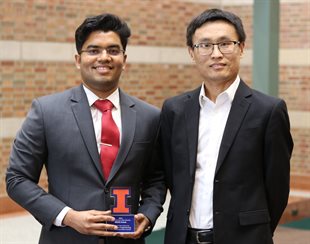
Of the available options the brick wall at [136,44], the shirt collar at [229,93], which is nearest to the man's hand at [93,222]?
the shirt collar at [229,93]

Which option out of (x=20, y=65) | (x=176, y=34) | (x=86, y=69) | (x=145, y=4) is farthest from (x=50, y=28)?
(x=86, y=69)

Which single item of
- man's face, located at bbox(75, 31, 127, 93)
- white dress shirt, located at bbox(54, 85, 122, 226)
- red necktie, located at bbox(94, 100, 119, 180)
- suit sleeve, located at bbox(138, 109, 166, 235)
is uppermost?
man's face, located at bbox(75, 31, 127, 93)

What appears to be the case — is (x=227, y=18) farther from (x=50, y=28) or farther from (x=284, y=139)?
(x=50, y=28)

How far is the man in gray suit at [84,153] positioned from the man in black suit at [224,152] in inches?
8.9

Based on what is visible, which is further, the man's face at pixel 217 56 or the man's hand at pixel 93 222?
the man's face at pixel 217 56

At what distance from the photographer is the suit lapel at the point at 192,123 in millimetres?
3549

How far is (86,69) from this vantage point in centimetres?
364

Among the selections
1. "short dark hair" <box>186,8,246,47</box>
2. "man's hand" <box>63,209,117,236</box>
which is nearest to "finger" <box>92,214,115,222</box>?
"man's hand" <box>63,209,117,236</box>

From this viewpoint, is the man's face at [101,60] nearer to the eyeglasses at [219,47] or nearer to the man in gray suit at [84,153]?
the man in gray suit at [84,153]

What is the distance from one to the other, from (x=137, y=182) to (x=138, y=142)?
0.68 feet

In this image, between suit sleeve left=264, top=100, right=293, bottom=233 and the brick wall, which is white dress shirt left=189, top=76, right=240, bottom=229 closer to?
suit sleeve left=264, top=100, right=293, bottom=233

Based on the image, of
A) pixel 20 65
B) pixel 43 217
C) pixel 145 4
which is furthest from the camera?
pixel 145 4

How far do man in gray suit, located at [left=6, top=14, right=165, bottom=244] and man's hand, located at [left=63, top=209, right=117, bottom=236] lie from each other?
30 millimetres

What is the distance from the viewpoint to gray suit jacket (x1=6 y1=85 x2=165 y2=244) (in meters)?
3.55
